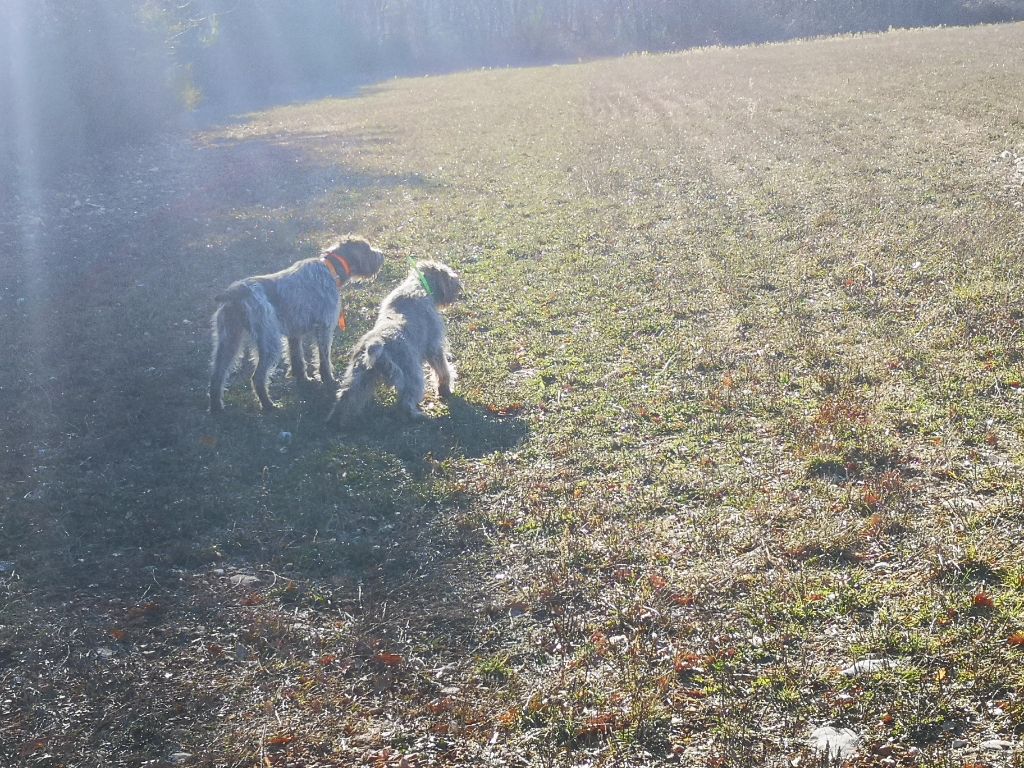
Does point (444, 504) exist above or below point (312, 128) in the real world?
below

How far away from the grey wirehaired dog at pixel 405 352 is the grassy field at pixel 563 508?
27cm

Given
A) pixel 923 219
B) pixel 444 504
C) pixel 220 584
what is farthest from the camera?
pixel 923 219

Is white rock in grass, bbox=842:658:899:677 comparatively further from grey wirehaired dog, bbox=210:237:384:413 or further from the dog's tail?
the dog's tail

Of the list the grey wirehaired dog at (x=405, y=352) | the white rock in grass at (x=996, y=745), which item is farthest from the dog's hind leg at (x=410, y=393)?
the white rock in grass at (x=996, y=745)

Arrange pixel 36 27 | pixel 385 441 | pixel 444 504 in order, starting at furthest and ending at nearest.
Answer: pixel 36 27
pixel 385 441
pixel 444 504

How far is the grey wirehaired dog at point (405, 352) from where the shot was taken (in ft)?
25.0

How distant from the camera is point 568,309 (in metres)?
10.4

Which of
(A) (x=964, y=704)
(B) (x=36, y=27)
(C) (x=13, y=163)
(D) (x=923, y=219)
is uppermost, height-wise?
(B) (x=36, y=27)

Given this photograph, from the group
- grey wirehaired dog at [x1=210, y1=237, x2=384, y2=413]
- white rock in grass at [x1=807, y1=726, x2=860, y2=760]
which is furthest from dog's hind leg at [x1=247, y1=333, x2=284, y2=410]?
white rock in grass at [x1=807, y1=726, x2=860, y2=760]

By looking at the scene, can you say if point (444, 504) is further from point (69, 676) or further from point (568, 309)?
point (568, 309)

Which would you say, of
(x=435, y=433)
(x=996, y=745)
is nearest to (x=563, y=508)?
(x=435, y=433)

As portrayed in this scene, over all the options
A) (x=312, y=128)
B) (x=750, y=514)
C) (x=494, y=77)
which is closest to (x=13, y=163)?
(x=312, y=128)

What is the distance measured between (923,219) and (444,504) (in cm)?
934

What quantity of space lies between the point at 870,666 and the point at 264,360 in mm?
5792
